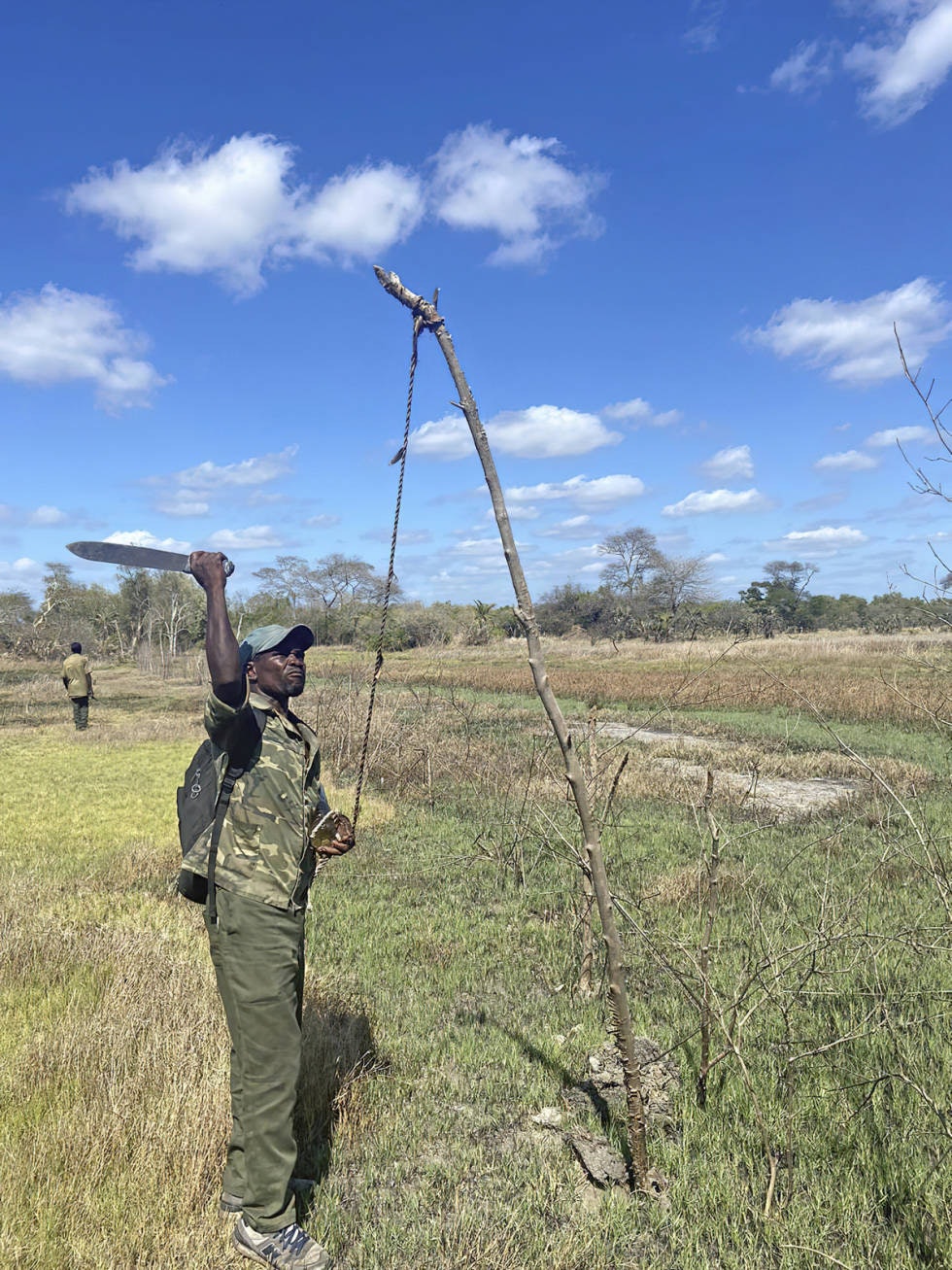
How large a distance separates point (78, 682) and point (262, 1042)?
18511 mm

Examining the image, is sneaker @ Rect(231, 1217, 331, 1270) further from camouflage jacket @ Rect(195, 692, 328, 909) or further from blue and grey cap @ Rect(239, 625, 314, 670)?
blue and grey cap @ Rect(239, 625, 314, 670)

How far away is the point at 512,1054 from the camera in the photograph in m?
4.19

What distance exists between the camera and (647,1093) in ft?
11.8

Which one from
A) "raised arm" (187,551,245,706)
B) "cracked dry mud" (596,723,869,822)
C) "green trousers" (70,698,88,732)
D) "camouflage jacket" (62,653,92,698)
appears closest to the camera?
"raised arm" (187,551,245,706)

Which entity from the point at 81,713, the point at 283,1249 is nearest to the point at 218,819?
the point at 283,1249

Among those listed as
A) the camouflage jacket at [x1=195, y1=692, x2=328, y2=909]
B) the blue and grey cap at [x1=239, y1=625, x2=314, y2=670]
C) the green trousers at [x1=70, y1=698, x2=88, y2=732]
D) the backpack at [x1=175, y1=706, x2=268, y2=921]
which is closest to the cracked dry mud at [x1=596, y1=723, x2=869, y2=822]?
the blue and grey cap at [x1=239, y1=625, x2=314, y2=670]

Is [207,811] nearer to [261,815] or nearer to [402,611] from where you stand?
[261,815]

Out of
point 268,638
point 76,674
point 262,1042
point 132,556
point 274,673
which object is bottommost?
point 262,1042

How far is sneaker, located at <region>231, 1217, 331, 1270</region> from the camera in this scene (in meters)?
2.56

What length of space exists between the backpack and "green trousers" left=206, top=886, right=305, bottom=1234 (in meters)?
0.12

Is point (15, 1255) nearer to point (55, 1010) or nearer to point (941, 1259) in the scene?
point (55, 1010)

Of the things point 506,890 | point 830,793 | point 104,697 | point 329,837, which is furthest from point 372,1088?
point 104,697

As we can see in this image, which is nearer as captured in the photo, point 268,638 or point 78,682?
point 268,638

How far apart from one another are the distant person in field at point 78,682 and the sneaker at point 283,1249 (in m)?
17.8
